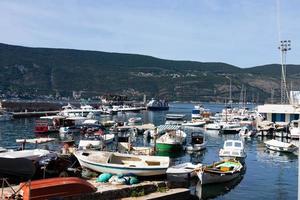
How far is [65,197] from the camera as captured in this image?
21.7 m

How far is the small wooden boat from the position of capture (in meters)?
31.9

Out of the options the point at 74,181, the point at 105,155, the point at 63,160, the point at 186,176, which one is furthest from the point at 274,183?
the point at 74,181

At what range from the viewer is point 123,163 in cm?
3078

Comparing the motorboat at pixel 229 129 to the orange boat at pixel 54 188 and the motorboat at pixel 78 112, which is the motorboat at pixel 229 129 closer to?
the motorboat at pixel 78 112

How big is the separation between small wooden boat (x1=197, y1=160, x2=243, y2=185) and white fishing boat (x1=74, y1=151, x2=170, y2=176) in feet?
11.3

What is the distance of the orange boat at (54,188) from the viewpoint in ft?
67.9

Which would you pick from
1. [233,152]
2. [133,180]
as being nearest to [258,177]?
[233,152]

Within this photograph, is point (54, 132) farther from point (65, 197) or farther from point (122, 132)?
point (65, 197)

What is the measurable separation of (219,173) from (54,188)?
48.2 ft

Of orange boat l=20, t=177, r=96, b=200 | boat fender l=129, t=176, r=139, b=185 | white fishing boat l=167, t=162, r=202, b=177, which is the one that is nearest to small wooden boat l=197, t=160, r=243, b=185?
white fishing boat l=167, t=162, r=202, b=177

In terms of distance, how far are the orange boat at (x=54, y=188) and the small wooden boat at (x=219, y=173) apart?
1075 centimetres

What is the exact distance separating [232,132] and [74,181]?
68196 mm

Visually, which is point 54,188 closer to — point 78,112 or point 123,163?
point 123,163

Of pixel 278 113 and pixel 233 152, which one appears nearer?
pixel 233 152
